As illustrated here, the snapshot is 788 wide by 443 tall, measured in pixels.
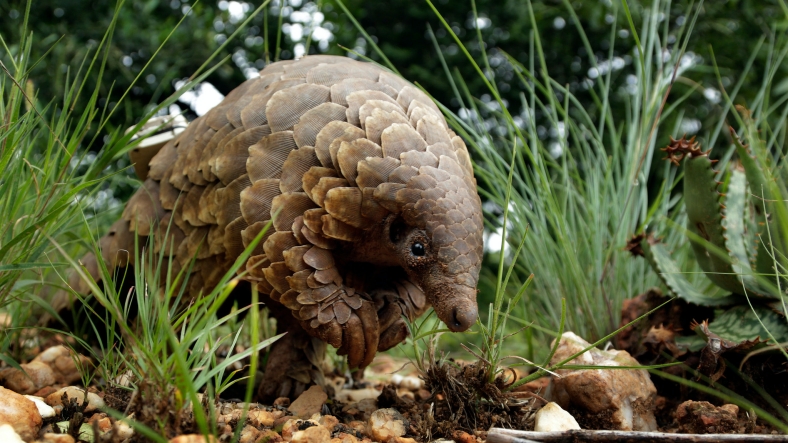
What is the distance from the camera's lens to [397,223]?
6.51 feet

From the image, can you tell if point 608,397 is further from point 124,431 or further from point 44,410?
point 44,410

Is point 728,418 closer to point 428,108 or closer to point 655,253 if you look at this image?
point 655,253

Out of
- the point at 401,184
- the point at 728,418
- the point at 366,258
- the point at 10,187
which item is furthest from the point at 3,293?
A: the point at 728,418

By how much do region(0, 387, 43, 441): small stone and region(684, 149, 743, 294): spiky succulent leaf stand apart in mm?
2025

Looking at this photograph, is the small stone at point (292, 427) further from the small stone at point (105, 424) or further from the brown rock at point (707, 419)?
the brown rock at point (707, 419)

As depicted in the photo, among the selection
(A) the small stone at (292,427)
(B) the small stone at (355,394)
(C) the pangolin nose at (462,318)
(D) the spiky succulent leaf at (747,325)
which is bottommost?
(B) the small stone at (355,394)

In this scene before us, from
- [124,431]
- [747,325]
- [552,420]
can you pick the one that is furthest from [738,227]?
[124,431]

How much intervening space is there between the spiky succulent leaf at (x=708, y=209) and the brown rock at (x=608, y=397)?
450mm

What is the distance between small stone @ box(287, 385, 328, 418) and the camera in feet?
6.78

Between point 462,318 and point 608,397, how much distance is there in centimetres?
51

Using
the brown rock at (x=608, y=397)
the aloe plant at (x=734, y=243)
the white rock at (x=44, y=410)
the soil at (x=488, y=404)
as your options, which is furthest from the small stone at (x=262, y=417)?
the aloe plant at (x=734, y=243)

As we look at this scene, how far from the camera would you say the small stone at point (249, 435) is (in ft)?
5.24

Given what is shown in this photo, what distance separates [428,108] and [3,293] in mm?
1412

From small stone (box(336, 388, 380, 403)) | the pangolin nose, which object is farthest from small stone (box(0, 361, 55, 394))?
the pangolin nose
